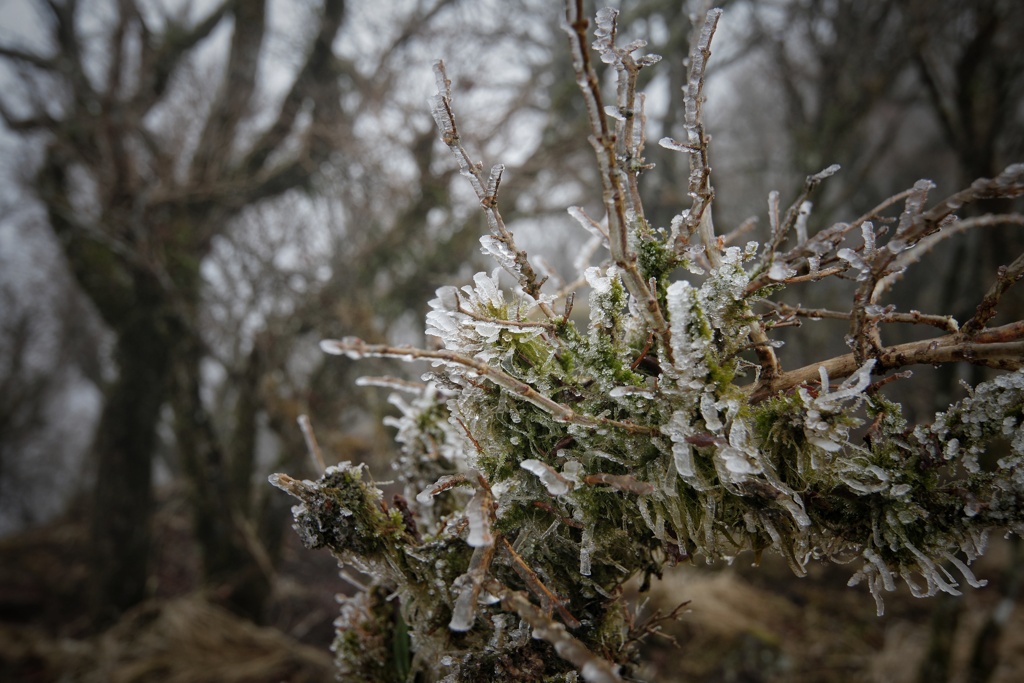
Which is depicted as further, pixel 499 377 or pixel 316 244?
pixel 316 244

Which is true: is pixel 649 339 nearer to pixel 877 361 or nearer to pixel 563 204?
pixel 877 361

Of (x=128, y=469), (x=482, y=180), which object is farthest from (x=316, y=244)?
(x=482, y=180)

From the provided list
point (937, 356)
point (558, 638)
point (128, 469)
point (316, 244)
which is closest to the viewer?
point (558, 638)

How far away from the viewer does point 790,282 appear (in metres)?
0.68

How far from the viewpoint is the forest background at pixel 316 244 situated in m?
3.37

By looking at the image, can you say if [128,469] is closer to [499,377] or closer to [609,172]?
[499,377]

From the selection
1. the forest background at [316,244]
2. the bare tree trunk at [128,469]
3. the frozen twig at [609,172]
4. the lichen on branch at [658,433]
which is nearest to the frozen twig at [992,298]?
the lichen on branch at [658,433]

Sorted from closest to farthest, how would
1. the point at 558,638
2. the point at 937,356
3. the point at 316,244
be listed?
1. the point at 558,638
2. the point at 937,356
3. the point at 316,244

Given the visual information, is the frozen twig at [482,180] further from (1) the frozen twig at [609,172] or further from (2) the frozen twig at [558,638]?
(2) the frozen twig at [558,638]

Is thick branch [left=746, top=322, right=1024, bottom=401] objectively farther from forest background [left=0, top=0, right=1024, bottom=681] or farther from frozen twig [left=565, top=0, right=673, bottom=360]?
forest background [left=0, top=0, right=1024, bottom=681]

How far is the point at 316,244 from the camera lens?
5914 mm

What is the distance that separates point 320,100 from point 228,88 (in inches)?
35.5

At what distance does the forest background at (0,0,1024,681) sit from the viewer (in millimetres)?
3365

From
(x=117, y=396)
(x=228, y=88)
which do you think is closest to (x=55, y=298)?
(x=117, y=396)
